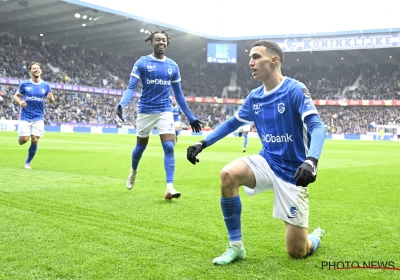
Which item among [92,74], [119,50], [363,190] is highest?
[119,50]

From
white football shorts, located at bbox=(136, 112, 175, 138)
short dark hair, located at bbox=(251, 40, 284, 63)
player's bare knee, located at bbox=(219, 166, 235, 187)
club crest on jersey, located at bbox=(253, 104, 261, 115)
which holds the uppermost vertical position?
short dark hair, located at bbox=(251, 40, 284, 63)

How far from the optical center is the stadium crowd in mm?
45156

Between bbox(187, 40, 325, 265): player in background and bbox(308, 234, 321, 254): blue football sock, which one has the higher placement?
bbox(187, 40, 325, 265): player in background

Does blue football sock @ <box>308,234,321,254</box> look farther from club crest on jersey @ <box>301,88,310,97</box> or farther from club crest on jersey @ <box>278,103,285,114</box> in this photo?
club crest on jersey @ <box>301,88,310,97</box>

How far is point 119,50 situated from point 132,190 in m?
54.8

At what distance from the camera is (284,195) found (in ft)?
12.2

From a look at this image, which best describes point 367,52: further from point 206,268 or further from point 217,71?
point 206,268

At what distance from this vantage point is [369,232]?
4.67m

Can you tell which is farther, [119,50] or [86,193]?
[119,50]

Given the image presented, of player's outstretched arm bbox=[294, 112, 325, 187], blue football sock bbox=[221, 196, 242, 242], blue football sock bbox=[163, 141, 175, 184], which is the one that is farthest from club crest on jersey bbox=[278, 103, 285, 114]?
blue football sock bbox=[163, 141, 175, 184]

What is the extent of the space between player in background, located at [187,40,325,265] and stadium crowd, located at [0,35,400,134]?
3944 centimetres

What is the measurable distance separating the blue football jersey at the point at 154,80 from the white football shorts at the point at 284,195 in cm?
346

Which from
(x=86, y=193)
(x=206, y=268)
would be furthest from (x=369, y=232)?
(x=86, y=193)

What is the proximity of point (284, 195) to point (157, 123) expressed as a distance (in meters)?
3.71
